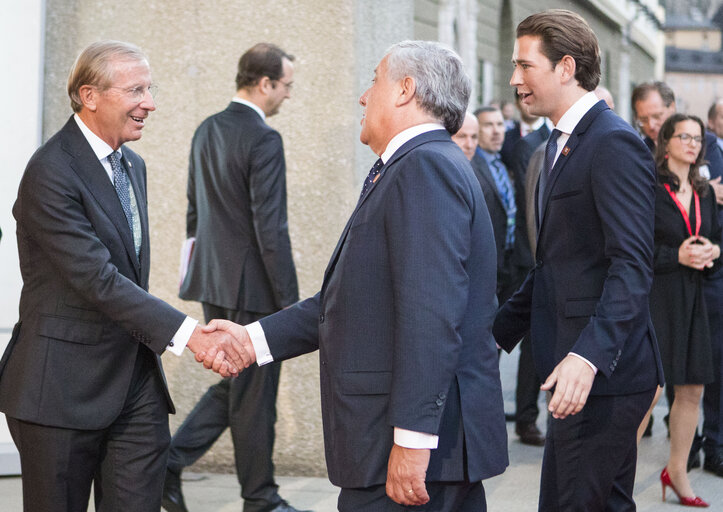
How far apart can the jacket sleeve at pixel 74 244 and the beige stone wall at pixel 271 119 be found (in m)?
2.38

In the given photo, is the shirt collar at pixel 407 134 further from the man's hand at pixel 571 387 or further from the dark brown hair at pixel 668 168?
the dark brown hair at pixel 668 168

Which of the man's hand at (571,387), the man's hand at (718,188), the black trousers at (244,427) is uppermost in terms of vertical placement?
the man's hand at (718,188)

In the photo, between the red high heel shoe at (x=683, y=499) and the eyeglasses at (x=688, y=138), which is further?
the eyeglasses at (x=688, y=138)

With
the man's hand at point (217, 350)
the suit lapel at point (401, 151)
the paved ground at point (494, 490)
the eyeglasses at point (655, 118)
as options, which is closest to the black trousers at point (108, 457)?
the man's hand at point (217, 350)

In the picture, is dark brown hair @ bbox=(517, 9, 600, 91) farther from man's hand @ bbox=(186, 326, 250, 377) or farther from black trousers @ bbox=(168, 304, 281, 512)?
black trousers @ bbox=(168, 304, 281, 512)

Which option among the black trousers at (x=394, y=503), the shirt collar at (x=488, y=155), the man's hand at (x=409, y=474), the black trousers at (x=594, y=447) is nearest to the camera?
the man's hand at (x=409, y=474)

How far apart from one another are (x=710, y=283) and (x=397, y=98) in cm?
341

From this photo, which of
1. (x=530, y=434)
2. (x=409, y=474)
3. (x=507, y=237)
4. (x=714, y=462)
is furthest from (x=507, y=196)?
(x=409, y=474)

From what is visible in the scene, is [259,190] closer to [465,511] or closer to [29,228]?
[29,228]

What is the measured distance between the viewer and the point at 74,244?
327cm

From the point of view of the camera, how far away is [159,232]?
587 cm

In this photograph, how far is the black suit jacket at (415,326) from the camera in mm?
2658

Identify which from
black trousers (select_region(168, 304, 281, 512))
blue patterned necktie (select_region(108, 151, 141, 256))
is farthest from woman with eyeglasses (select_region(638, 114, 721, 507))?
blue patterned necktie (select_region(108, 151, 141, 256))

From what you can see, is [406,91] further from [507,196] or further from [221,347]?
[507,196]
